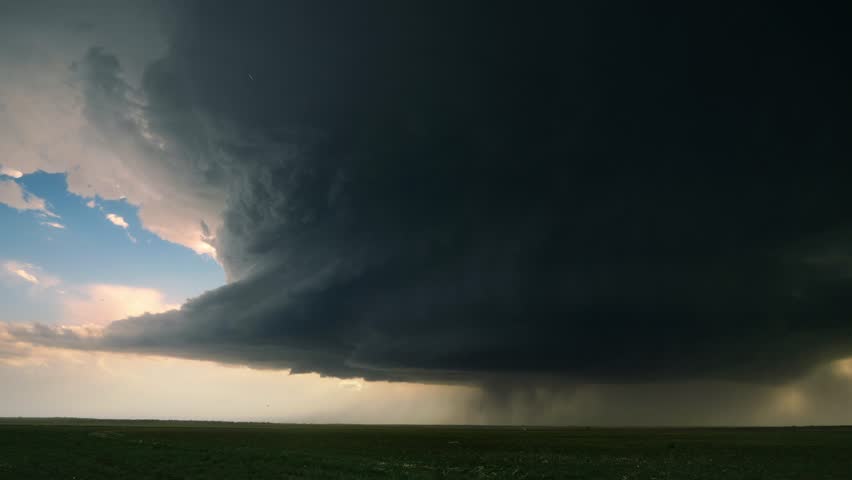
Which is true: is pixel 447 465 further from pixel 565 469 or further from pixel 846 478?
pixel 846 478

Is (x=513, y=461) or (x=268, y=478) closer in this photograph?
(x=268, y=478)

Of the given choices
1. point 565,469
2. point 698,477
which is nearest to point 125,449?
point 565,469

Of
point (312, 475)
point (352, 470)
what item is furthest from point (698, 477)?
point (312, 475)

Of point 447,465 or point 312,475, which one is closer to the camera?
point 312,475

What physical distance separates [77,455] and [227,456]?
45.1ft

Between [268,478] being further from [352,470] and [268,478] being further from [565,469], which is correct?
[565,469]

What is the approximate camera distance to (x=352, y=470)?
38.6 meters

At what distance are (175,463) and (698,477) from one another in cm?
4117

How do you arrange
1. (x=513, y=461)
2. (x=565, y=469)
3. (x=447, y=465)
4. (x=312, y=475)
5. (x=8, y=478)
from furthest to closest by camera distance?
1. (x=513, y=461)
2. (x=447, y=465)
3. (x=565, y=469)
4. (x=312, y=475)
5. (x=8, y=478)

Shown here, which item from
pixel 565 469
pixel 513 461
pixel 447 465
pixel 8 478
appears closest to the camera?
pixel 8 478

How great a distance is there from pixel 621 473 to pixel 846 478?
15.5m

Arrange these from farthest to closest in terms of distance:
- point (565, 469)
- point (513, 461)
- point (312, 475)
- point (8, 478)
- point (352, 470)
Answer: point (513, 461), point (565, 469), point (352, 470), point (312, 475), point (8, 478)

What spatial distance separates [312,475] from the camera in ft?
117

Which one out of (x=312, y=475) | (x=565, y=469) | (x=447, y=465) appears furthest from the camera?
(x=447, y=465)
